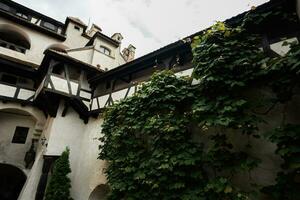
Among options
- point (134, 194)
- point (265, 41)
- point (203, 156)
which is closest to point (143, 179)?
point (134, 194)

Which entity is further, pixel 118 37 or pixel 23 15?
pixel 118 37

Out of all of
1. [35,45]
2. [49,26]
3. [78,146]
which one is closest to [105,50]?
[35,45]

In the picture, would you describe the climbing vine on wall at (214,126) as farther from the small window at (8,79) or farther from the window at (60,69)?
the small window at (8,79)

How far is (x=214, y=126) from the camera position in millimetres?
5742

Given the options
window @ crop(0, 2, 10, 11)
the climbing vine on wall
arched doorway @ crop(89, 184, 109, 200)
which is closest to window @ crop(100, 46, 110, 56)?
window @ crop(0, 2, 10, 11)

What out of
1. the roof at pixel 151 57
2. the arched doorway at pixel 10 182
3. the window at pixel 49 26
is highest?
the window at pixel 49 26

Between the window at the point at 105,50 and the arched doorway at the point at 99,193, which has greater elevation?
the window at the point at 105,50

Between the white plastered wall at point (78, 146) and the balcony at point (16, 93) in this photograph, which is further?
the balcony at point (16, 93)

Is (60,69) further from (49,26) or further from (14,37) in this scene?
(49,26)

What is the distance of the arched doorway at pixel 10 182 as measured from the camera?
553 inches

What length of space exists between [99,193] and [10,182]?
8845 mm

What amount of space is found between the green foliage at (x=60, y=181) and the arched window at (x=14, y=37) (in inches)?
394

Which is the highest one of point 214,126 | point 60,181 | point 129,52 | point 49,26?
point 49,26

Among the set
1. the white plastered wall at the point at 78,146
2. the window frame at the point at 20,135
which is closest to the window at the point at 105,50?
the white plastered wall at the point at 78,146
